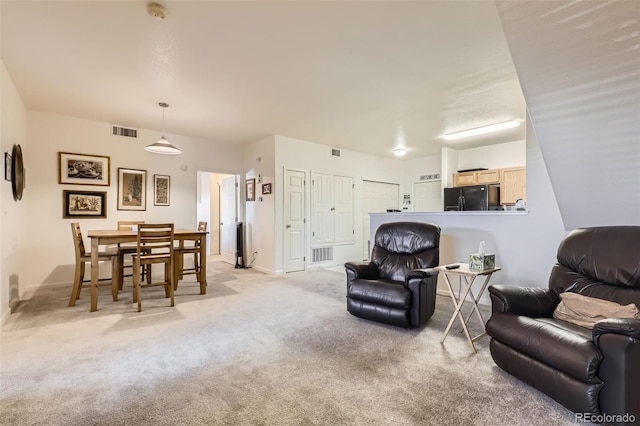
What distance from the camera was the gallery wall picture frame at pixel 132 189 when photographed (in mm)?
5066

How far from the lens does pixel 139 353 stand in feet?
7.83

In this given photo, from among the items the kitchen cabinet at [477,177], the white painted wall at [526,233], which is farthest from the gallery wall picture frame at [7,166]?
the kitchen cabinet at [477,177]

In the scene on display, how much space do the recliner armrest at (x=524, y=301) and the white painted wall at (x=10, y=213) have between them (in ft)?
15.1

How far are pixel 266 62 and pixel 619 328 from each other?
3254mm

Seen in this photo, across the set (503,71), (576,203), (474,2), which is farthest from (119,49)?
(576,203)

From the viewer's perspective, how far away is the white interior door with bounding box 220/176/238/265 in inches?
259

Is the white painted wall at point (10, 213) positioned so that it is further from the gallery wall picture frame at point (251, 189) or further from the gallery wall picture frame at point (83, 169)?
the gallery wall picture frame at point (251, 189)

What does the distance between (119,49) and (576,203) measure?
4.67 m

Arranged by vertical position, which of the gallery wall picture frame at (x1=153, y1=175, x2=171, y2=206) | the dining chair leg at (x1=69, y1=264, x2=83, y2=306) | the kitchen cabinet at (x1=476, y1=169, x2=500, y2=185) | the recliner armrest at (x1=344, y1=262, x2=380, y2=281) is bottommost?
the dining chair leg at (x1=69, y1=264, x2=83, y2=306)

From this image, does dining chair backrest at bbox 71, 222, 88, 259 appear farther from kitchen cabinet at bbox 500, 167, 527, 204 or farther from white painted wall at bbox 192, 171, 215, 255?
kitchen cabinet at bbox 500, 167, 527, 204

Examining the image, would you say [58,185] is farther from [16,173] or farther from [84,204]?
[16,173]

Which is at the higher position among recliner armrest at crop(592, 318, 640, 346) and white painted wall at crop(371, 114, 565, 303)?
white painted wall at crop(371, 114, 565, 303)

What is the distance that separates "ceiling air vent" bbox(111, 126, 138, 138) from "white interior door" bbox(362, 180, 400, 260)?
4.89m

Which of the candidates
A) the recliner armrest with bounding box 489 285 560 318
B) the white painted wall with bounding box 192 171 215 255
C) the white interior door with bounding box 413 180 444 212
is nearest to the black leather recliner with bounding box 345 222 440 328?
the recliner armrest with bounding box 489 285 560 318
